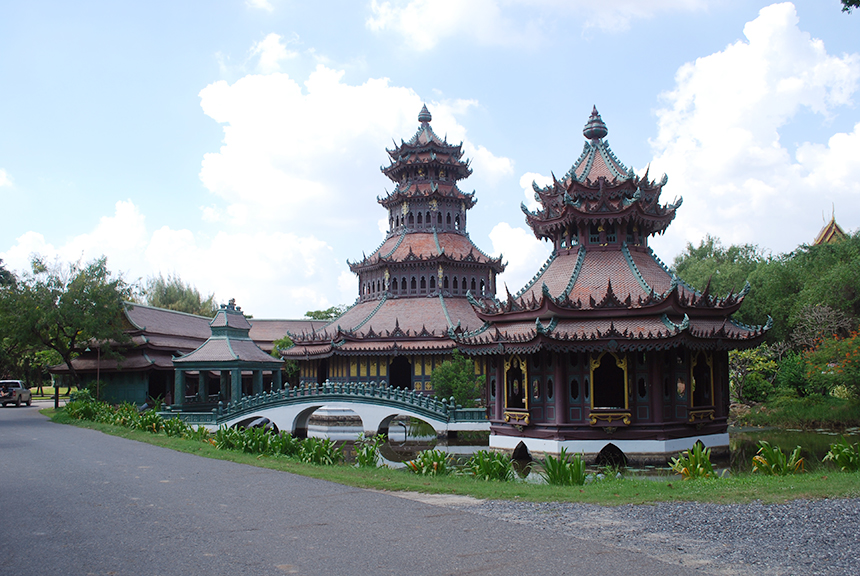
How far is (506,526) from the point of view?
1126 cm

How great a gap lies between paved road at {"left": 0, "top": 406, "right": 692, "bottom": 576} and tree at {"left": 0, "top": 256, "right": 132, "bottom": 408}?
27.4 meters

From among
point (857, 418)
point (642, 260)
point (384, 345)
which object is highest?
point (642, 260)

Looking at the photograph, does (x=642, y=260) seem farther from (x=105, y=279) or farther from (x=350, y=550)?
(x=105, y=279)

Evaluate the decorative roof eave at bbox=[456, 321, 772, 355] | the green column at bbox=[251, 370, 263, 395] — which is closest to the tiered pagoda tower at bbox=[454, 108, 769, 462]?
the decorative roof eave at bbox=[456, 321, 772, 355]

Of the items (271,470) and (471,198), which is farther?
(471,198)

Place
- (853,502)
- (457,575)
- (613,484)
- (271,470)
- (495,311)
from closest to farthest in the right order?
(457,575) < (853,502) < (613,484) < (271,470) < (495,311)

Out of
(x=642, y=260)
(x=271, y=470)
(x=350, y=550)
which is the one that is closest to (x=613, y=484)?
(x=350, y=550)

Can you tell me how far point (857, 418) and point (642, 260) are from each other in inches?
714

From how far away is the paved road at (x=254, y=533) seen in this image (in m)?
9.10

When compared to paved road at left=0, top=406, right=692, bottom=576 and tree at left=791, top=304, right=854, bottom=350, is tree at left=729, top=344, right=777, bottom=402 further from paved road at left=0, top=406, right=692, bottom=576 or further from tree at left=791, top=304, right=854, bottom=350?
paved road at left=0, top=406, right=692, bottom=576

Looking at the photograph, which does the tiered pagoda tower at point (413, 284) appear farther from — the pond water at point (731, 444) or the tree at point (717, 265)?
the tree at point (717, 265)

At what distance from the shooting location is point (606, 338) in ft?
73.3

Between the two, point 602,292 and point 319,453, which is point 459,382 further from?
point 319,453

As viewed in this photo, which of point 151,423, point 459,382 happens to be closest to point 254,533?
point 151,423
